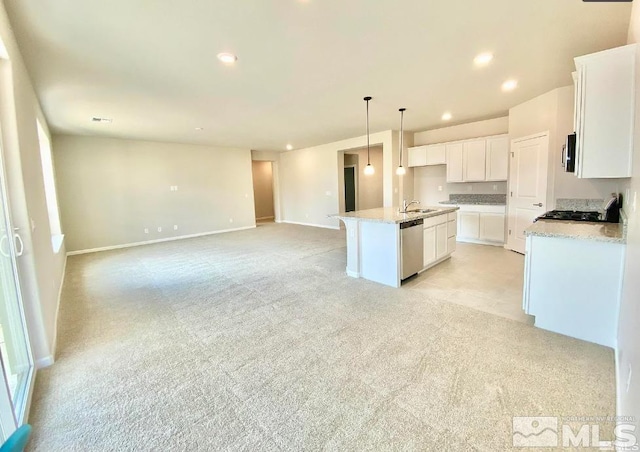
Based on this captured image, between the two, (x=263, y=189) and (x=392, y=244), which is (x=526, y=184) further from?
(x=263, y=189)

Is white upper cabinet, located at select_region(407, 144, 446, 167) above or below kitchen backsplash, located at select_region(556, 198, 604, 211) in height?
above

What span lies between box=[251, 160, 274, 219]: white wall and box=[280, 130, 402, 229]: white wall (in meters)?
1.51

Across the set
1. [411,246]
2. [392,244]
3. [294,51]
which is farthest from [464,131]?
[294,51]

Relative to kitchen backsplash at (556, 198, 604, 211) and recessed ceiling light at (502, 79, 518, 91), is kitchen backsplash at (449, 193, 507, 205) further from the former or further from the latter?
recessed ceiling light at (502, 79, 518, 91)

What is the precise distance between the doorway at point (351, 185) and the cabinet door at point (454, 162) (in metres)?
3.48

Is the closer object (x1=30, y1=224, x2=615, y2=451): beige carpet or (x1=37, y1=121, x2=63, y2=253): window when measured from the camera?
(x1=30, y1=224, x2=615, y2=451): beige carpet

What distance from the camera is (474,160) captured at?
6059 mm

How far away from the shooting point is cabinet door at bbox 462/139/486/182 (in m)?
5.94

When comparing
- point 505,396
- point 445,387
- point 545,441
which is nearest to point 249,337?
point 445,387

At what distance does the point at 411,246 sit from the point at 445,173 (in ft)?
12.1

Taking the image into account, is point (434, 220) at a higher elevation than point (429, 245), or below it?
higher

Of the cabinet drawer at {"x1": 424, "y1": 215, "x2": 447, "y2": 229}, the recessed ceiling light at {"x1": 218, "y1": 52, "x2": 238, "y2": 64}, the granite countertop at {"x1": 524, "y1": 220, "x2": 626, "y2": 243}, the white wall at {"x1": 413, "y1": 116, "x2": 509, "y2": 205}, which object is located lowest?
the cabinet drawer at {"x1": 424, "y1": 215, "x2": 447, "y2": 229}

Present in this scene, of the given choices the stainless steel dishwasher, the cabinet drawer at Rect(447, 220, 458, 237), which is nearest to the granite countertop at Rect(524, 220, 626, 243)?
the stainless steel dishwasher

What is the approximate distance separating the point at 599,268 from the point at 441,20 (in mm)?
2359
